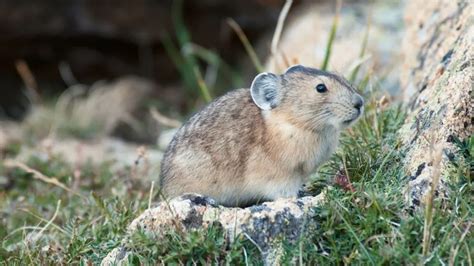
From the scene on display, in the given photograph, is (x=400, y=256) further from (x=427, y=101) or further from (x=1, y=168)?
(x=1, y=168)

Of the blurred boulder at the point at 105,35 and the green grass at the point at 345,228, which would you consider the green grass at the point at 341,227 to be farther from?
the blurred boulder at the point at 105,35

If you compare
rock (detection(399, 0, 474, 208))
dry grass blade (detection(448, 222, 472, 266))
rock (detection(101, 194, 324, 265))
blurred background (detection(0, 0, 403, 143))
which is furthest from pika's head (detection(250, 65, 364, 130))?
blurred background (detection(0, 0, 403, 143))

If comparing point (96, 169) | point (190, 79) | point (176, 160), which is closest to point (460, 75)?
point (176, 160)

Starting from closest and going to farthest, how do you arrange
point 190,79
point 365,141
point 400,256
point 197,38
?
1. point 400,256
2. point 365,141
3. point 190,79
4. point 197,38

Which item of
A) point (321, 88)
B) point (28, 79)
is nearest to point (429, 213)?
point (321, 88)

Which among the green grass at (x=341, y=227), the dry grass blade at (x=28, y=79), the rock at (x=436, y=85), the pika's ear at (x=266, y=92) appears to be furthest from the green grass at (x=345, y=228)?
the dry grass blade at (x=28, y=79)

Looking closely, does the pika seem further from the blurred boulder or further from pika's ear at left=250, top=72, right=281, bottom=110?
the blurred boulder

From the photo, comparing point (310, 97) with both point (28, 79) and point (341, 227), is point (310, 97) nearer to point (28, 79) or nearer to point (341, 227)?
point (341, 227)
